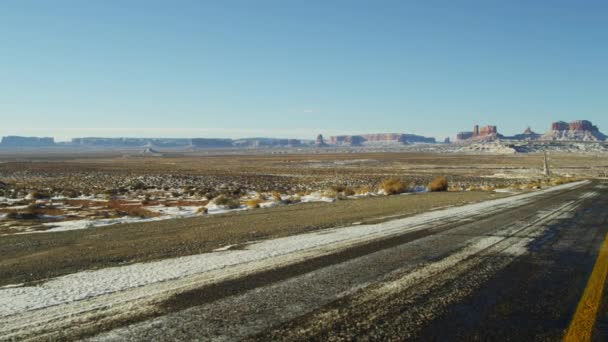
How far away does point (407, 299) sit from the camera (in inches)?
177

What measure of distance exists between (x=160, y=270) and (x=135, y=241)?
3.34 meters

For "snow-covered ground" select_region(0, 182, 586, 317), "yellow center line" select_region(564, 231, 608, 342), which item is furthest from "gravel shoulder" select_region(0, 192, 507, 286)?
"yellow center line" select_region(564, 231, 608, 342)

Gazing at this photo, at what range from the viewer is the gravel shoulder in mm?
6723

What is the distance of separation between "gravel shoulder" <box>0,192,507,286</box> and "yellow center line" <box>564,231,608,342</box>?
5.74m

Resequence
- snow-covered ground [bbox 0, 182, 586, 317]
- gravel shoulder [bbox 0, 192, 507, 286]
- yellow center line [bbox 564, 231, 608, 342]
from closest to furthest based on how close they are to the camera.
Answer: yellow center line [bbox 564, 231, 608, 342] < snow-covered ground [bbox 0, 182, 586, 317] < gravel shoulder [bbox 0, 192, 507, 286]

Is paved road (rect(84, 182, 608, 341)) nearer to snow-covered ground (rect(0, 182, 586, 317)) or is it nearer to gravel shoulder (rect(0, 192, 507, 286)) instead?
snow-covered ground (rect(0, 182, 586, 317))

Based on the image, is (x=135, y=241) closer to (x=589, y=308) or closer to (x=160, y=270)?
(x=160, y=270)

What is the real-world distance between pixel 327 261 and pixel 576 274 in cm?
357

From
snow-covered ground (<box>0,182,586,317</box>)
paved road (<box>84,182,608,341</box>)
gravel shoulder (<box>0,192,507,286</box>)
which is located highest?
paved road (<box>84,182,608,341</box>)

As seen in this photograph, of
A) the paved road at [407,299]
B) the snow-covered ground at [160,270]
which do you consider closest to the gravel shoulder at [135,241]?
the snow-covered ground at [160,270]

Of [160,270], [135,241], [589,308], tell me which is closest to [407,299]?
[589,308]

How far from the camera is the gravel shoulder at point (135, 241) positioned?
672cm

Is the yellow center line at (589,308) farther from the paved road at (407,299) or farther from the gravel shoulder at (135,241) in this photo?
the gravel shoulder at (135,241)

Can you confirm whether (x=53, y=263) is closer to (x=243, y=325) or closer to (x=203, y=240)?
(x=203, y=240)
